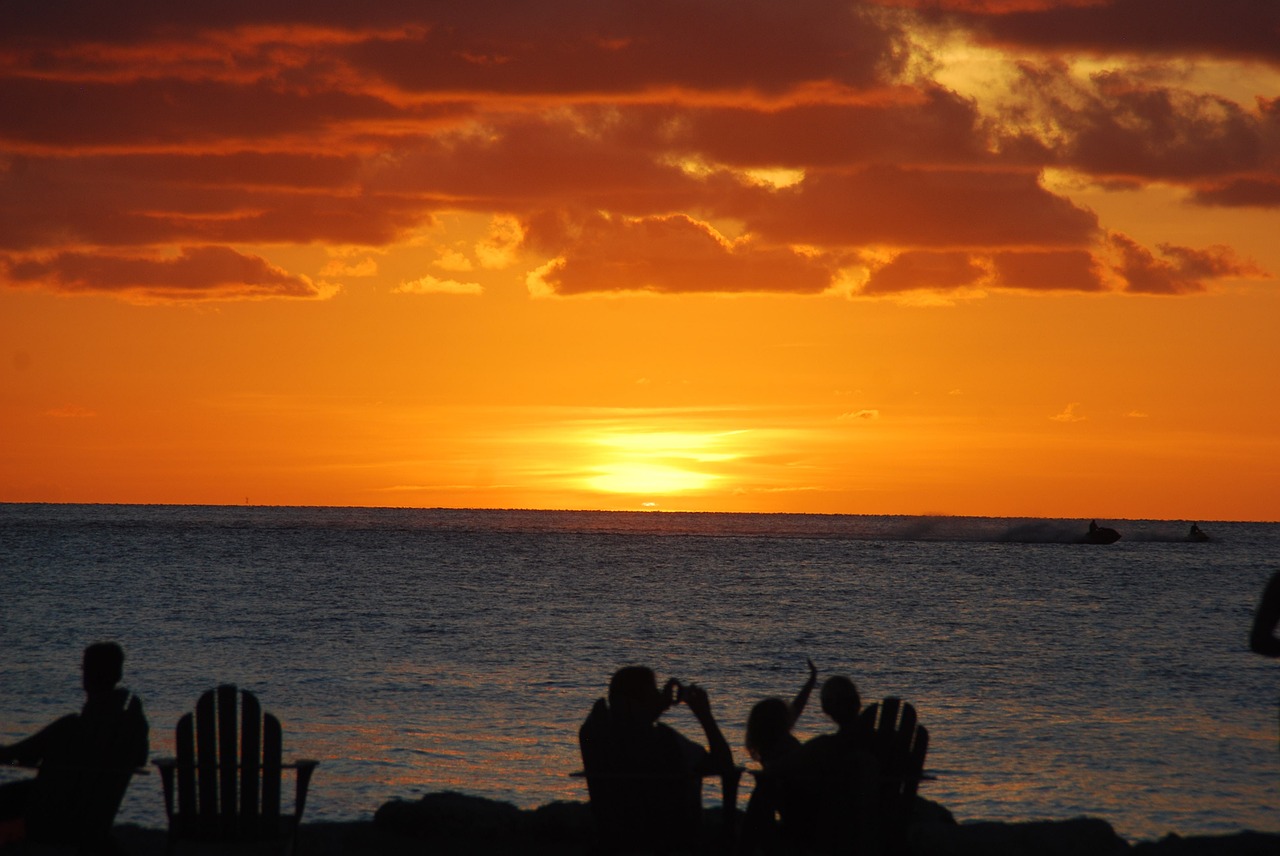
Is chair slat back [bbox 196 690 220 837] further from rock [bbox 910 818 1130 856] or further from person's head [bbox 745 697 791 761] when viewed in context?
rock [bbox 910 818 1130 856]

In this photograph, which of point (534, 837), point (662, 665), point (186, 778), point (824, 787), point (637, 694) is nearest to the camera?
point (637, 694)

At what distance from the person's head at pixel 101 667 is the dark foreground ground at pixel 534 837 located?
2.74 m

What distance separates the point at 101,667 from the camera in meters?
7.68

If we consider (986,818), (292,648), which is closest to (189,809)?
(986,818)

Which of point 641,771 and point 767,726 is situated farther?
point 767,726

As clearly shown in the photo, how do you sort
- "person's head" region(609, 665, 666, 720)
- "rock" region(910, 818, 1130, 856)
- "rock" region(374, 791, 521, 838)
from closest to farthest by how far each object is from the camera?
"person's head" region(609, 665, 666, 720) → "rock" region(910, 818, 1130, 856) → "rock" region(374, 791, 521, 838)

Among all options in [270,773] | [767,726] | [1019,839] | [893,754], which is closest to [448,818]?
[270,773]

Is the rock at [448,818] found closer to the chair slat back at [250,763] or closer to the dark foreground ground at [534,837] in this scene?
the dark foreground ground at [534,837]

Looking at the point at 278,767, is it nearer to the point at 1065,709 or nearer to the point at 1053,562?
the point at 1065,709

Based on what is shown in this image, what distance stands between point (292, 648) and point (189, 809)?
24.8m

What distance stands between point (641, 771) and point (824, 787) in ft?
3.95

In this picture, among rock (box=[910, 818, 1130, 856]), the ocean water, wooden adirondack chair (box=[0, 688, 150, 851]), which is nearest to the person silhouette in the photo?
rock (box=[910, 818, 1130, 856])

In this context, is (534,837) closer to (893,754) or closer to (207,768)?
(207,768)

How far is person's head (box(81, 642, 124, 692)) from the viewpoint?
769 cm
